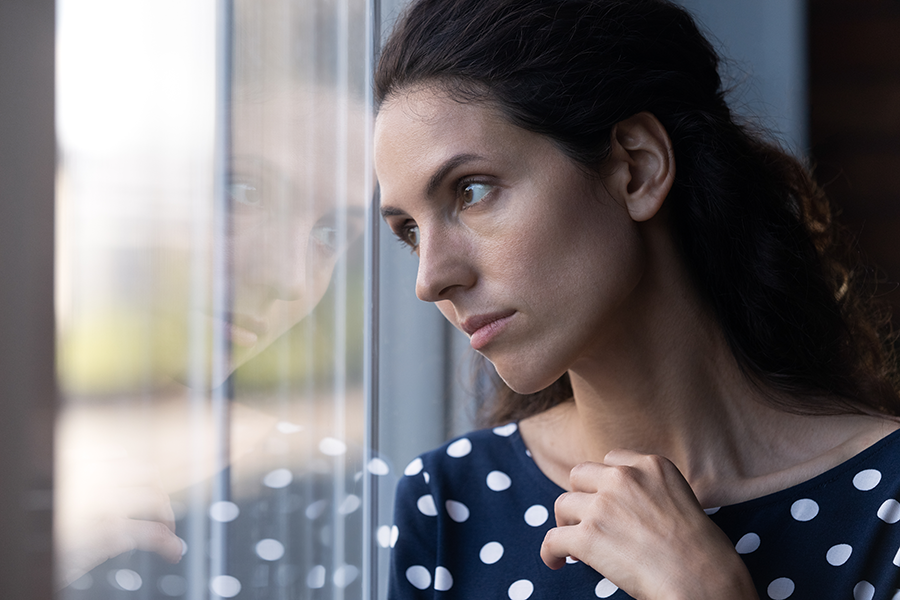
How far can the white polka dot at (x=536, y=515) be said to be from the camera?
105 cm

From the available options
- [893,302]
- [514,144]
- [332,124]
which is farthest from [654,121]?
[893,302]

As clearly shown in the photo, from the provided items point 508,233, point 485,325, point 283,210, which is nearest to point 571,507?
point 485,325

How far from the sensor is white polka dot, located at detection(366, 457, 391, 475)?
49.5 inches

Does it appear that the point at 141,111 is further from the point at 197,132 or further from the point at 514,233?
the point at 514,233

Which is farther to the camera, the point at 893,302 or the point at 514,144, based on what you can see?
the point at 893,302

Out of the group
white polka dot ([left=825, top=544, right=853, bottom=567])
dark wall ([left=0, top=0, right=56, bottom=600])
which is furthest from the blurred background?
white polka dot ([left=825, top=544, right=853, bottom=567])

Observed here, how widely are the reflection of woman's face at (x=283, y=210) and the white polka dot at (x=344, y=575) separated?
1.36 feet

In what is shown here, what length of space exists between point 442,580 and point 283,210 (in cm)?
61

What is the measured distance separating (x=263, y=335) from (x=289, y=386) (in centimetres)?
10

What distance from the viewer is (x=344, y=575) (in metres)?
1.18

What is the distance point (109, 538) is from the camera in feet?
2.73

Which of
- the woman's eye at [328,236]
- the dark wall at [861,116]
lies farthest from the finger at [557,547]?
the dark wall at [861,116]

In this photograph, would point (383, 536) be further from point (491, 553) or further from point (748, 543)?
point (748, 543)

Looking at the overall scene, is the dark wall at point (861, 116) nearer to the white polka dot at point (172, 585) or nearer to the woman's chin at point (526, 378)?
the woman's chin at point (526, 378)
